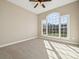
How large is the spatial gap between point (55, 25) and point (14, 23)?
309 cm

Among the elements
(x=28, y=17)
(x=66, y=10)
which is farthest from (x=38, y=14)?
(x=66, y=10)

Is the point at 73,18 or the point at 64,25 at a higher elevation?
the point at 73,18

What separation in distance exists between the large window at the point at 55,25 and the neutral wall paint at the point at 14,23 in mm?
1156

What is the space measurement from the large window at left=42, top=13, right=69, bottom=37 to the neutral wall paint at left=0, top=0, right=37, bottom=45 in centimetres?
116

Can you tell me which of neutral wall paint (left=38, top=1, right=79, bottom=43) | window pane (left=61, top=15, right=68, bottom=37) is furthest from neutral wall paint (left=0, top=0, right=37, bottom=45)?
neutral wall paint (left=38, top=1, right=79, bottom=43)

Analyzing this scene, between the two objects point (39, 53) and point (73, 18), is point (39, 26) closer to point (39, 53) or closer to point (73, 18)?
point (73, 18)

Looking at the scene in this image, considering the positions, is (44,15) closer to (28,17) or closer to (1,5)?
(28,17)

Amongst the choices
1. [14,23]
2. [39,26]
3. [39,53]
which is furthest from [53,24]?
[39,53]

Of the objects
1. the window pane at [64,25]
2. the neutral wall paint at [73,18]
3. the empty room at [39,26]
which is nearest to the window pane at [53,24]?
the empty room at [39,26]

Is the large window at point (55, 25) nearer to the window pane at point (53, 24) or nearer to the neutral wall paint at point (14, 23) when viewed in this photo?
the window pane at point (53, 24)

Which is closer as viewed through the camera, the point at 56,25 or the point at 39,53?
the point at 39,53

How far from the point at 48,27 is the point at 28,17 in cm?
182

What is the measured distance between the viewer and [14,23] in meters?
5.58

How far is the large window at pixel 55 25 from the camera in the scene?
6.30m
